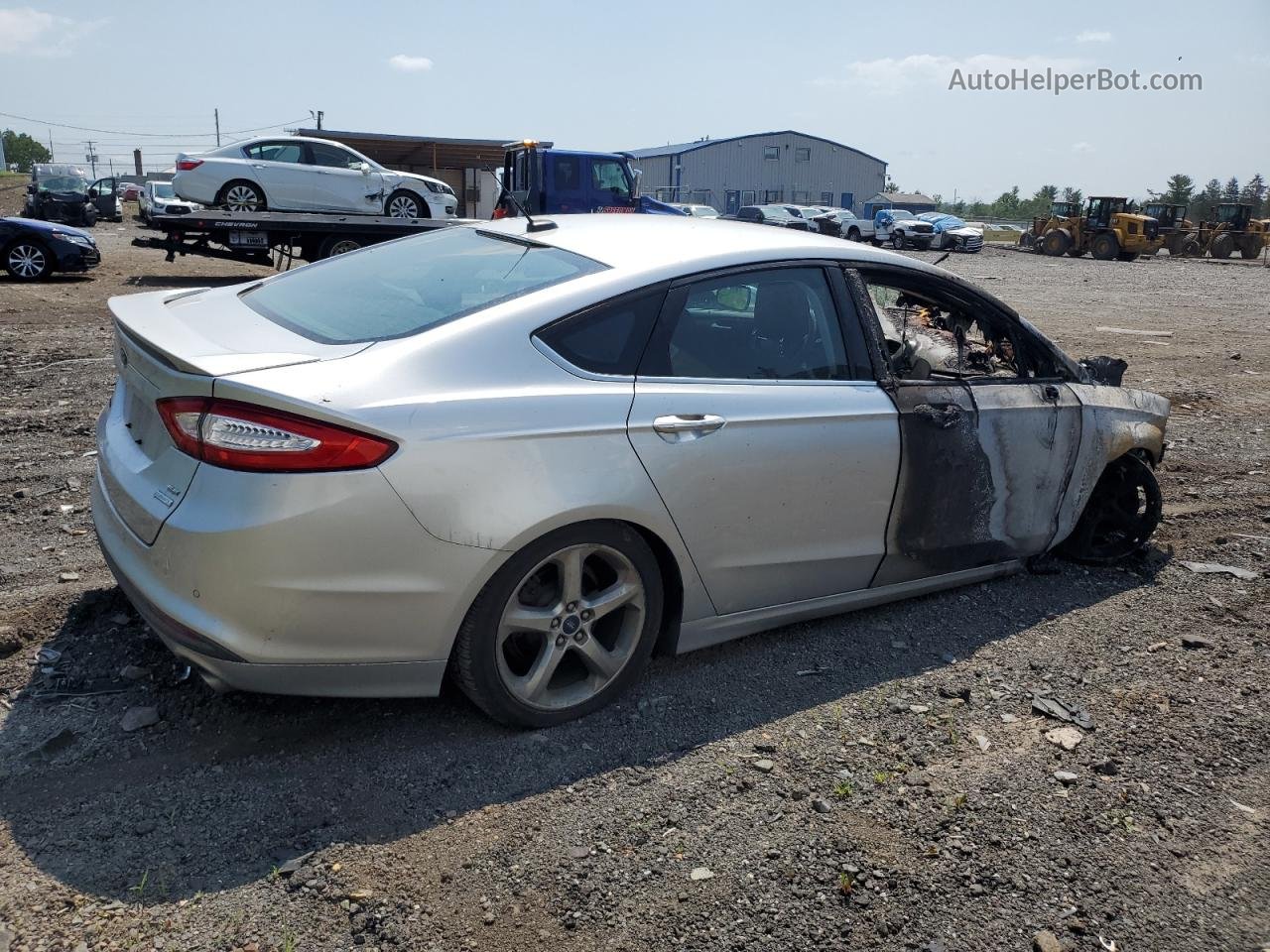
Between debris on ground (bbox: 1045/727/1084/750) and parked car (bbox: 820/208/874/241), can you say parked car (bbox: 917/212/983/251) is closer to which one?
parked car (bbox: 820/208/874/241)

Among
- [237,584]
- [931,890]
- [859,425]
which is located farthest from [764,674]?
[237,584]

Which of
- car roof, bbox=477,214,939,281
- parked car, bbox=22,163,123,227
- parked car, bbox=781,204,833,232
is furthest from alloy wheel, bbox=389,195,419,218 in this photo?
parked car, bbox=781,204,833,232

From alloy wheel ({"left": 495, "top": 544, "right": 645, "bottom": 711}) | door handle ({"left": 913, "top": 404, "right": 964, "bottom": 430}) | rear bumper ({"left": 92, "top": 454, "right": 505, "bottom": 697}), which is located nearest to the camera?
rear bumper ({"left": 92, "top": 454, "right": 505, "bottom": 697})

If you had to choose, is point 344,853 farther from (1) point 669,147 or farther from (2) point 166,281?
(1) point 669,147

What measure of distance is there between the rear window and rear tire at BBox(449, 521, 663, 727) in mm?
802

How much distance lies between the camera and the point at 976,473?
4.14 metres

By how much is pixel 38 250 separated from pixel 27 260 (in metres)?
0.21

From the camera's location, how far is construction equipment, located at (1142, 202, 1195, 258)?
41.1 meters

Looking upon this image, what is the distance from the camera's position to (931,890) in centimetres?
266

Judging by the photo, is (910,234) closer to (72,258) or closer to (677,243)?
(72,258)

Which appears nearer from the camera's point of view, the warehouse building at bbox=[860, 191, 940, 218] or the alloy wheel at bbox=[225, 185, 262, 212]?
the alloy wheel at bbox=[225, 185, 262, 212]

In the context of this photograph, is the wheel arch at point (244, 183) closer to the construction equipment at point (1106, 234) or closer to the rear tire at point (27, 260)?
the rear tire at point (27, 260)

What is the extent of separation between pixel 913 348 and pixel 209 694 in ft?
10.3

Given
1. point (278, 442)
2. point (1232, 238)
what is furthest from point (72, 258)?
A: point (1232, 238)
